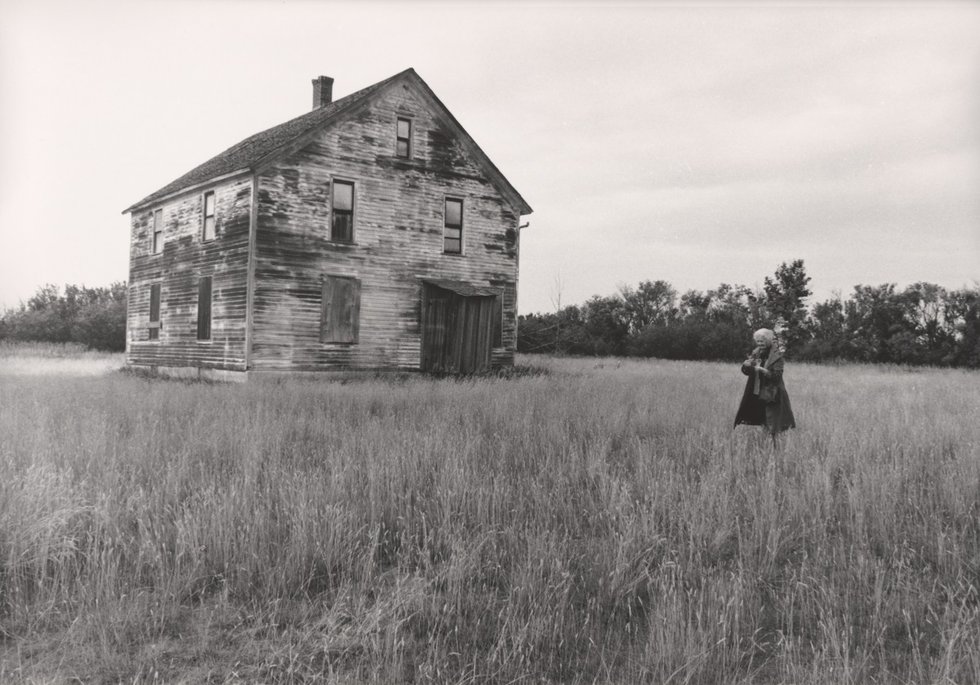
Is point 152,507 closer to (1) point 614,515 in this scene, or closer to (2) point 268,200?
(1) point 614,515

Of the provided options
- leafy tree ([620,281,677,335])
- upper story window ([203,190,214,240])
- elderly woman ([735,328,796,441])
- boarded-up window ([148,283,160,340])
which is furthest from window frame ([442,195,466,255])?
leafy tree ([620,281,677,335])

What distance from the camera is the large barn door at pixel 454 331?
20859 millimetres

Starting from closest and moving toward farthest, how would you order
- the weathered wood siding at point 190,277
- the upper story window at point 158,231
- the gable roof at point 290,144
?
the weathered wood siding at point 190,277, the gable roof at point 290,144, the upper story window at point 158,231

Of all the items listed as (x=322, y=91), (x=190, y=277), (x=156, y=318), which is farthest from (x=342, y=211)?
(x=156, y=318)

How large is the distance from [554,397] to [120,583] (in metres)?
9.35

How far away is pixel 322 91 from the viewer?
2450 cm

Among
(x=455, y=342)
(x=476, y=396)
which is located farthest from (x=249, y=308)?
(x=476, y=396)

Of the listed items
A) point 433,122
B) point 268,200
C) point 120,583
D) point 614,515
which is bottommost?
point 120,583

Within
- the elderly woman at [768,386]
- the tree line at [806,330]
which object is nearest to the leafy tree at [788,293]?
the tree line at [806,330]

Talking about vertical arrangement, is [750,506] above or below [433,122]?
below

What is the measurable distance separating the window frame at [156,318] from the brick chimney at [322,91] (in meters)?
8.31

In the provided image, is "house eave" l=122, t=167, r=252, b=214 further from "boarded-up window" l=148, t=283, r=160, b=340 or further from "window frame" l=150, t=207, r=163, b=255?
"boarded-up window" l=148, t=283, r=160, b=340

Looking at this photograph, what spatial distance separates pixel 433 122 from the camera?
21344mm

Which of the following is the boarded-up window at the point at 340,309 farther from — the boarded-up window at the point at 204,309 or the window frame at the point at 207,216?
the window frame at the point at 207,216
